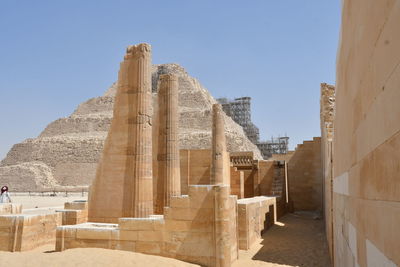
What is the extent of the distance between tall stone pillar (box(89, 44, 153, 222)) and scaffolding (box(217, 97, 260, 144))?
61535mm

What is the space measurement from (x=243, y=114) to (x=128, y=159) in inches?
2531

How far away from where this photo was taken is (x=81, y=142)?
234ft

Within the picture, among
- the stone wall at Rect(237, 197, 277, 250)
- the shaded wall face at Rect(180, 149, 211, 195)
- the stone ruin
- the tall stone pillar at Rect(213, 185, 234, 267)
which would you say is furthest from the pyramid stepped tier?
the tall stone pillar at Rect(213, 185, 234, 267)

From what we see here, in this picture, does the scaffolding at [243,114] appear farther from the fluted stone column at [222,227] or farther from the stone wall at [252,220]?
the fluted stone column at [222,227]

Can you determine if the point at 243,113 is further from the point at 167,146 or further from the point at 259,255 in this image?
the point at 259,255

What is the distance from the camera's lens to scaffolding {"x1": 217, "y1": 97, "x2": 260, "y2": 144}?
70.5m

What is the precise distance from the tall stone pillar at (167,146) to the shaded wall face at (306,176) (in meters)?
10.3

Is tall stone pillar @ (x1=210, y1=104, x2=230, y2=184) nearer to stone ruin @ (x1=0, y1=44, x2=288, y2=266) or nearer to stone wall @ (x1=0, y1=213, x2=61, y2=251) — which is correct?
stone ruin @ (x1=0, y1=44, x2=288, y2=266)

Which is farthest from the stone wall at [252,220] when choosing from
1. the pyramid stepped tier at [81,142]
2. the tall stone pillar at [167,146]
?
the pyramid stepped tier at [81,142]

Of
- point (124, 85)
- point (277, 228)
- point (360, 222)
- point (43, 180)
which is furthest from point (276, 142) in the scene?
point (360, 222)

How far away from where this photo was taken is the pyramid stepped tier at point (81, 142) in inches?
2251

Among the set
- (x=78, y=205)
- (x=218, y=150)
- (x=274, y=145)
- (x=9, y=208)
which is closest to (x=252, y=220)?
(x=78, y=205)

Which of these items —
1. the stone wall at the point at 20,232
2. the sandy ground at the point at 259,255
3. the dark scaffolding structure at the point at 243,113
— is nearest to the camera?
the sandy ground at the point at 259,255

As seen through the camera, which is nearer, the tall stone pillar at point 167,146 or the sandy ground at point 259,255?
the sandy ground at point 259,255
